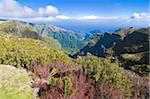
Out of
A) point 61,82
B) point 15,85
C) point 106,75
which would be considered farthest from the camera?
point 106,75

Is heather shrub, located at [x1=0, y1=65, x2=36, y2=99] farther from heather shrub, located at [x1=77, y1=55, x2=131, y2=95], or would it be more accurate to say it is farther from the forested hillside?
heather shrub, located at [x1=77, y1=55, x2=131, y2=95]

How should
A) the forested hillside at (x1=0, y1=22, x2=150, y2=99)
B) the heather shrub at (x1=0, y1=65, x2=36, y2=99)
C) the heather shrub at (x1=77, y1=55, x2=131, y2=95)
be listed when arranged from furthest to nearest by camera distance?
the heather shrub at (x1=77, y1=55, x2=131, y2=95), the heather shrub at (x1=0, y1=65, x2=36, y2=99), the forested hillside at (x1=0, y1=22, x2=150, y2=99)

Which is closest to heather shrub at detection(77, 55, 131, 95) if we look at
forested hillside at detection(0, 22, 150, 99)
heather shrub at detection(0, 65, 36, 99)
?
forested hillside at detection(0, 22, 150, 99)

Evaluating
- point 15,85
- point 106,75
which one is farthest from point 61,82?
point 106,75

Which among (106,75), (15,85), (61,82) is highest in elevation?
(61,82)

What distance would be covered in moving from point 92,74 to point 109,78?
1562 millimetres

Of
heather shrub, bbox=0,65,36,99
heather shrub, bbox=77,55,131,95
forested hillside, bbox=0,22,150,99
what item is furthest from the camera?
heather shrub, bbox=77,55,131,95

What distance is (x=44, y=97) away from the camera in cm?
2053

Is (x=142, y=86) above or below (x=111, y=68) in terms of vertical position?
below

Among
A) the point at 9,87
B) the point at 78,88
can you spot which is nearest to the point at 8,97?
the point at 9,87

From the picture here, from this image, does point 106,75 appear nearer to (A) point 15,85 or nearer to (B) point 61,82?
(B) point 61,82

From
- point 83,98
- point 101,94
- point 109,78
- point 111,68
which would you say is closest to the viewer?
point 83,98

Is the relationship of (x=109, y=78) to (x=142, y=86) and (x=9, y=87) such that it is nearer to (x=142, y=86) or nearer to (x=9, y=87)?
(x=142, y=86)

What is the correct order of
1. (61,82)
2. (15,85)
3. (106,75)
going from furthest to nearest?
(106,75)
(15,85)
(61,82)
